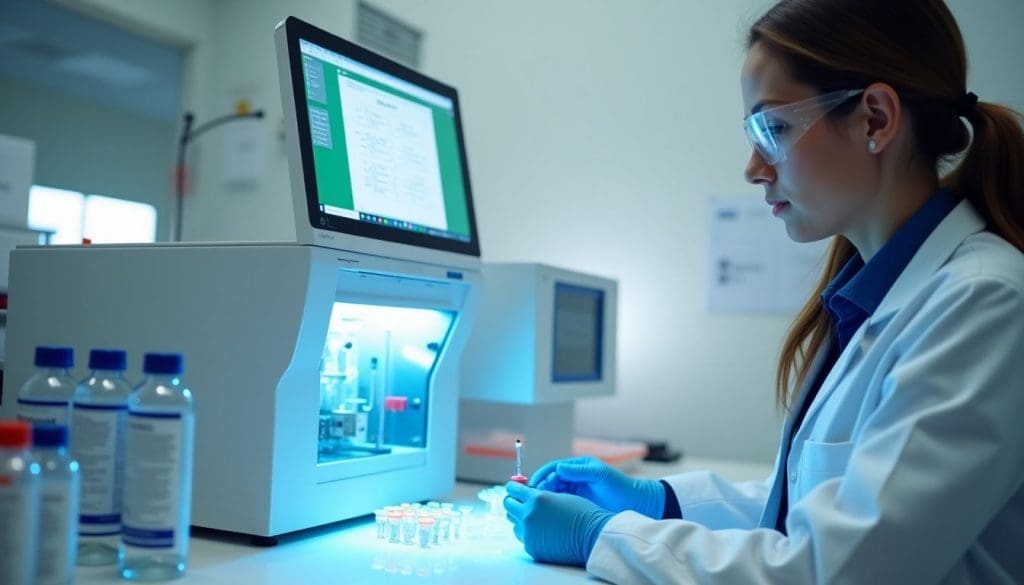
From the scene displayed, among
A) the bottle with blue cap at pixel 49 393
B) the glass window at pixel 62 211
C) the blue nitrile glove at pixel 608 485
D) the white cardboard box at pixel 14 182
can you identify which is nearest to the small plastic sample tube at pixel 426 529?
the blue nitrile glove at pixel 608 485

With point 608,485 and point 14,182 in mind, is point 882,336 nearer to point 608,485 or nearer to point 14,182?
point 608,485

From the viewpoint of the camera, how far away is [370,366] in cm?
136

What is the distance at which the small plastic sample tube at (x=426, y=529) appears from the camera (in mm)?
1097

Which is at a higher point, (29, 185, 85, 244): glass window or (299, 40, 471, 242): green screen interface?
(29, 185, 85, 244): glass window

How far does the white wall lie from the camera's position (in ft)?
6.73

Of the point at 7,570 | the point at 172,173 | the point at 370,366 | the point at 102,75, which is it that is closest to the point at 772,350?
the point at 370,366

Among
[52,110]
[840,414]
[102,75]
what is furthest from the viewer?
[52,110]

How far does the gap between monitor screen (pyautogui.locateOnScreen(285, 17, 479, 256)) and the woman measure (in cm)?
44

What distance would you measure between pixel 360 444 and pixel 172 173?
5.99 feet

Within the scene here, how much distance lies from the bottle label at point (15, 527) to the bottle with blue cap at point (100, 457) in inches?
7.9

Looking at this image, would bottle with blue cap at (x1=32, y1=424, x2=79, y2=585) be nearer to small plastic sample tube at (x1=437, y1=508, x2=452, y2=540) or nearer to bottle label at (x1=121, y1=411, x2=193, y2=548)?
bottle label at (x1=121, y1=411, x2=193, y2=548)

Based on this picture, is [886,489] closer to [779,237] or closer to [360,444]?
[360,444]

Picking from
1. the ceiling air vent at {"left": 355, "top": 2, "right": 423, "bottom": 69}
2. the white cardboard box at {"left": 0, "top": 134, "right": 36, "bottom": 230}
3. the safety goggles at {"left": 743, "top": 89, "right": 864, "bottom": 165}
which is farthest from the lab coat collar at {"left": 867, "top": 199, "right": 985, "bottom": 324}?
the ceiling air vent at {"left": 355, "top": 2, "right": 423, "bottom": 69}

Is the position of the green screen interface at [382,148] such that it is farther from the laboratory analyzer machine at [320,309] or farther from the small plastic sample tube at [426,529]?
the small plastic sample tube at [426,529]
